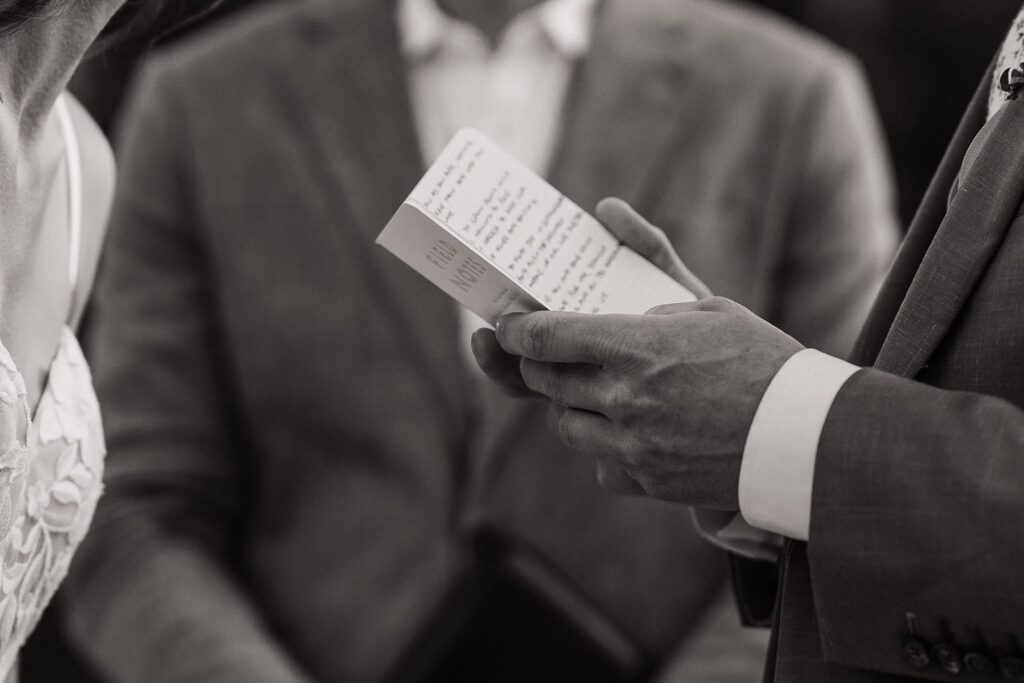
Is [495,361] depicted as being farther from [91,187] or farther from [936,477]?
[91,187]

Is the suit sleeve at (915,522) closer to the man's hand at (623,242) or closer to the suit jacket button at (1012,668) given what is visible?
the suit jacket button at (1012,668)

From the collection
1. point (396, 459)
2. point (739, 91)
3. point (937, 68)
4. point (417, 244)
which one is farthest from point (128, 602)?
point (937, 68)

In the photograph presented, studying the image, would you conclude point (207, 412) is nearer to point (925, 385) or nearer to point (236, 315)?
point (236, 315)

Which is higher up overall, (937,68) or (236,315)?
(937,68)

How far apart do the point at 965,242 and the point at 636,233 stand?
0.94 feet

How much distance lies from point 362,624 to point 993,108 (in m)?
1.19

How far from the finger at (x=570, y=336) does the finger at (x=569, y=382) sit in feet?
0.06

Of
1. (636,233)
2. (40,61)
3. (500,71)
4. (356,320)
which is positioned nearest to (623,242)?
(636,233)

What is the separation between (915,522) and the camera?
80 cm

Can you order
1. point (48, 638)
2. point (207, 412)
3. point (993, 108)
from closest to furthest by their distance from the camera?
point (993, 108), point (207, 412), point (48, 638)

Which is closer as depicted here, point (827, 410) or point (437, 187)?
point (827, 410)

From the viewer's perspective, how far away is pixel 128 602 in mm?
1760

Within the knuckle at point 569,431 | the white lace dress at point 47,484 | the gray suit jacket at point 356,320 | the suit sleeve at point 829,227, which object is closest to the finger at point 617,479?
the knuckle at point 569,431

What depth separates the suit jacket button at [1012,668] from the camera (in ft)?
2.62
